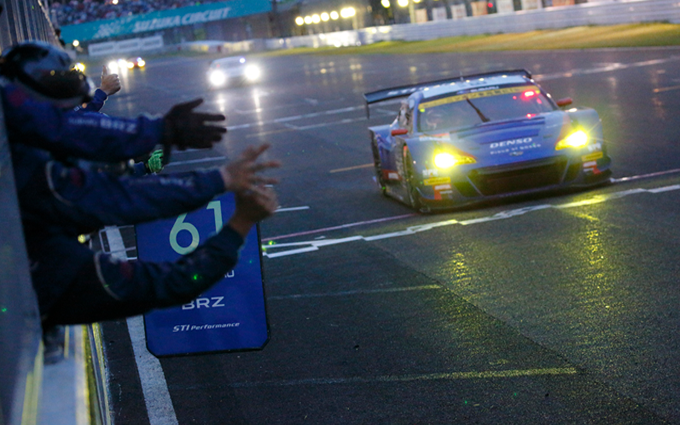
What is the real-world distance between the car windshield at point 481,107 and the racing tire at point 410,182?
0.54 m

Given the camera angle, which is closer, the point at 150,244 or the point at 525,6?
the point at 150,244

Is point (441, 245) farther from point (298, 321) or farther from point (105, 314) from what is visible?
point (105, 314)

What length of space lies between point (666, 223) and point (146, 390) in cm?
522

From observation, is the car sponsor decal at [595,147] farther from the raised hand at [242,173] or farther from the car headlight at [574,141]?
the raised hand at [242,173]

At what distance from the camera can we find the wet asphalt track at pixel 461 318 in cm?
509

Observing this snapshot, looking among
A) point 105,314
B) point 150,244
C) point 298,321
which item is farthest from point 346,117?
point 105,314

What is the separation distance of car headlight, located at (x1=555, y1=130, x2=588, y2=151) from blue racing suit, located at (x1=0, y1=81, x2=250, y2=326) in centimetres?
852

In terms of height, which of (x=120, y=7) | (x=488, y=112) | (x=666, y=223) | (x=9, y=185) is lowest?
(x=666, y=223)

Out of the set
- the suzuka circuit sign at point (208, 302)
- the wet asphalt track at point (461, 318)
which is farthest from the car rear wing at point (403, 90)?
the suzuka circuit sign at point (208, 302)

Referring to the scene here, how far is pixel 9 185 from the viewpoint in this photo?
2.30 m

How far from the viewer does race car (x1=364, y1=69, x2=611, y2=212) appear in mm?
10484

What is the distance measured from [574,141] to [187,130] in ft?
28.7

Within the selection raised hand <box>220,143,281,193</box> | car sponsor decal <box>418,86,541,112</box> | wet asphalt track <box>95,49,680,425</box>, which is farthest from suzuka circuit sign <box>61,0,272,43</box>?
raised hand <box>220,143,281,193</box>

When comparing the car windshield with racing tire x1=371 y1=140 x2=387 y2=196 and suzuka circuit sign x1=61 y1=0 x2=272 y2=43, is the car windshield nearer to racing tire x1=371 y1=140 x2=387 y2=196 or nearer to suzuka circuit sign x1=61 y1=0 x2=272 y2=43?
racing tire x1=371 y1=140 x2=387 y2=196
